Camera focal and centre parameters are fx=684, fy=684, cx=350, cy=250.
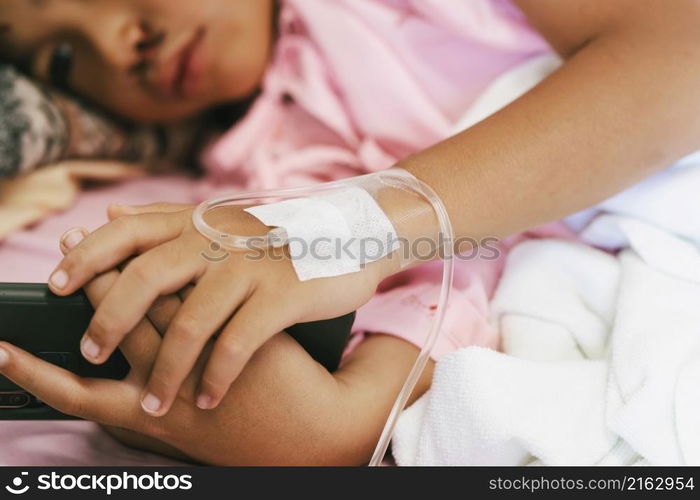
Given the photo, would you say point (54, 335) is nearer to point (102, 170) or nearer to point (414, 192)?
point (414, 192)

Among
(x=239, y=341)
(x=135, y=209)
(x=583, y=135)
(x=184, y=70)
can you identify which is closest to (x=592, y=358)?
(x=583, y=135)

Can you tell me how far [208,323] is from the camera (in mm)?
551

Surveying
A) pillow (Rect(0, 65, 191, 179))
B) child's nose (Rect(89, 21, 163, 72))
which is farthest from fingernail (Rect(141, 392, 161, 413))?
child's nose (Rect(89, 21, 163, 72))

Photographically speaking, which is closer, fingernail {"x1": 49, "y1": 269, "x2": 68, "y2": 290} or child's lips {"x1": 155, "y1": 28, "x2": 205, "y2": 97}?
fingernail {"x1": 49, "y1": 269, "x2": 68, "y2": 290}

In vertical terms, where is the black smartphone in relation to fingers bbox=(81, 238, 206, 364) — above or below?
below

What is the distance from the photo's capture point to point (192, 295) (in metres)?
0.56

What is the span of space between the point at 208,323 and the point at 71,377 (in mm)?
152

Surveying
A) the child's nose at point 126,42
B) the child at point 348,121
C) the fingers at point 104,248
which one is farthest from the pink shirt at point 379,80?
the fingers at point 104,248

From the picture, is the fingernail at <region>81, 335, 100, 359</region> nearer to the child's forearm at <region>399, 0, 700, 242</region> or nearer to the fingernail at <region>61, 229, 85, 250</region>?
the fingernail at <region>61, 229, 85, 250</region>

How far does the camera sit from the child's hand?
1.81 feet

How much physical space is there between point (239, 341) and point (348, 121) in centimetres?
58

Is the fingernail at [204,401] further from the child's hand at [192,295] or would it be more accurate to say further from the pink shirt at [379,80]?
the pink shirt at [379,80]
